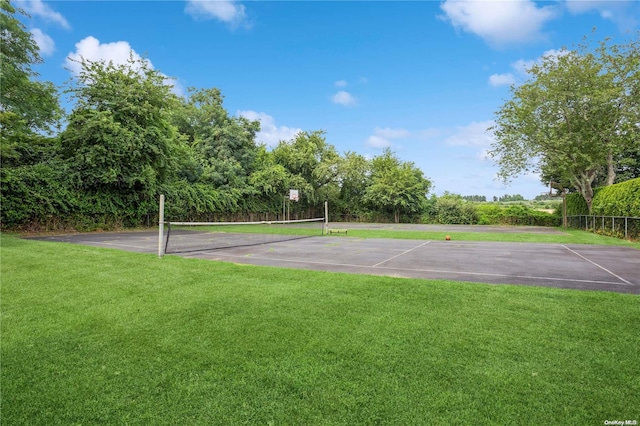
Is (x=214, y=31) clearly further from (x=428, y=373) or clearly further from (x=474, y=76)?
(x=428, y=373)

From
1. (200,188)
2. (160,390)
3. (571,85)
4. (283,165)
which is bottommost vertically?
(160,390)

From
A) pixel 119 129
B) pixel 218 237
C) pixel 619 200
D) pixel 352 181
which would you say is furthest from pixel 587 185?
pixel 119 129

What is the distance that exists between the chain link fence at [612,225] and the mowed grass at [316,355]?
14448 millimetres

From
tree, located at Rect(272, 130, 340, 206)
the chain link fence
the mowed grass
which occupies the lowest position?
the mowed grass

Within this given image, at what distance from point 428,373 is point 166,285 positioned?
4.84 meters

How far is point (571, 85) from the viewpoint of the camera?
2317 cm

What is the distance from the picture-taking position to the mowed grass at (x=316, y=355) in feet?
8.02

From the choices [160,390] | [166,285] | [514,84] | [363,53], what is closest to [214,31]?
[363,53]

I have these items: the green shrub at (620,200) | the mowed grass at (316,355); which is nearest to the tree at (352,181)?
the green shrub at (620,200)

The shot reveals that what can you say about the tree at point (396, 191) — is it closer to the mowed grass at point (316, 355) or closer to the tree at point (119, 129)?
the tree at point (119, 129)

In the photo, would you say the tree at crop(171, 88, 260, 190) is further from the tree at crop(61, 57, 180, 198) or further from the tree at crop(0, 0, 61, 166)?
the tree at crop(0, 0, 61, 166)

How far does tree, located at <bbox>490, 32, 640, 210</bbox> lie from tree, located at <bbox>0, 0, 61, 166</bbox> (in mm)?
31484

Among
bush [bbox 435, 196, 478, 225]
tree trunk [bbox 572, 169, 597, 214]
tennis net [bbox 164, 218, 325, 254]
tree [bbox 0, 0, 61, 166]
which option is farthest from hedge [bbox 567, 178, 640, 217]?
tree [bbox 0, 0, 61, 166]

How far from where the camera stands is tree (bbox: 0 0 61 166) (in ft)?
57.7
